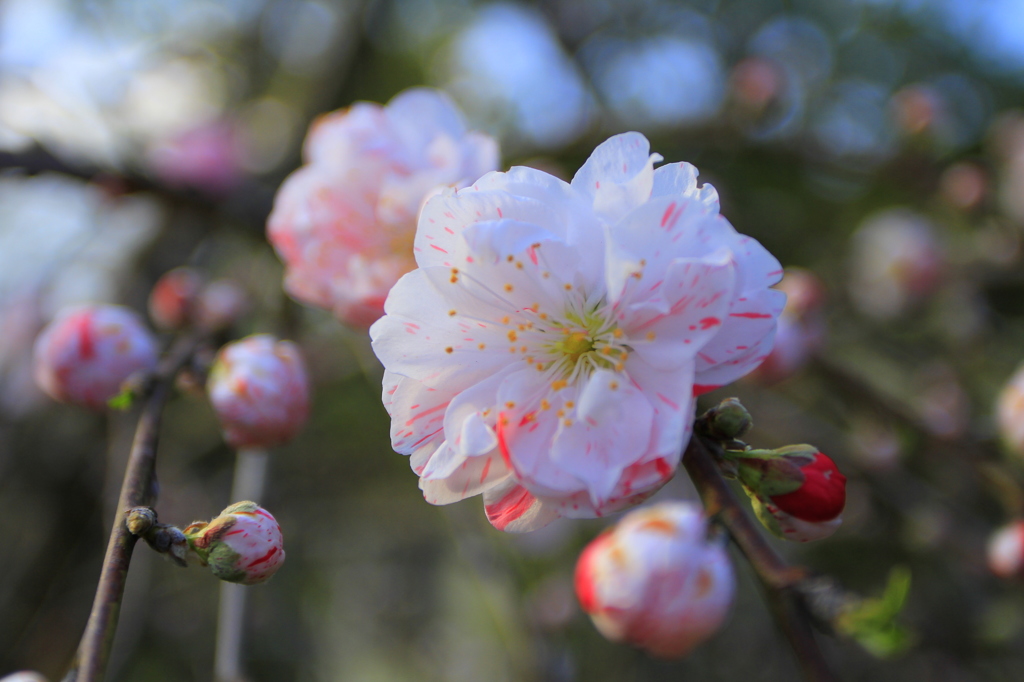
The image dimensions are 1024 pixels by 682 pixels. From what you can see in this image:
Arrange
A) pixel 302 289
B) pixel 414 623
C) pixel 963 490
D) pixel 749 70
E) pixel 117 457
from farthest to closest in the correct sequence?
pixel 414 623, pixel 749 70, pixel 963 490, pixel 117 457, pixel 302 289

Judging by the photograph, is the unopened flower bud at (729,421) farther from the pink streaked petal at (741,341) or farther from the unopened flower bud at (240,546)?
the unopened flower bud at (240,546)

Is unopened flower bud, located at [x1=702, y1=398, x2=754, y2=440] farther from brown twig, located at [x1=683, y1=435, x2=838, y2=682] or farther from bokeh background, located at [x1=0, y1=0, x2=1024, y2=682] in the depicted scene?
bokeh background, located at [x1=0, y1=0, x2=1024, y2=682]

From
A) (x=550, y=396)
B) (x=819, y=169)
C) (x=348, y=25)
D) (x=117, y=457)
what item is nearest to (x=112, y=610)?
(x=550, y=396)

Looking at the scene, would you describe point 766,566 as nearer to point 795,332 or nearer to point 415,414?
point 415,414

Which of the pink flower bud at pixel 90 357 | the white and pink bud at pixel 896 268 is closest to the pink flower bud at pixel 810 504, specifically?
the pink flower bud at pixel 90 357

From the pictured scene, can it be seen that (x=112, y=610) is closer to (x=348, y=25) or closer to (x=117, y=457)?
(x=117, y=457)
